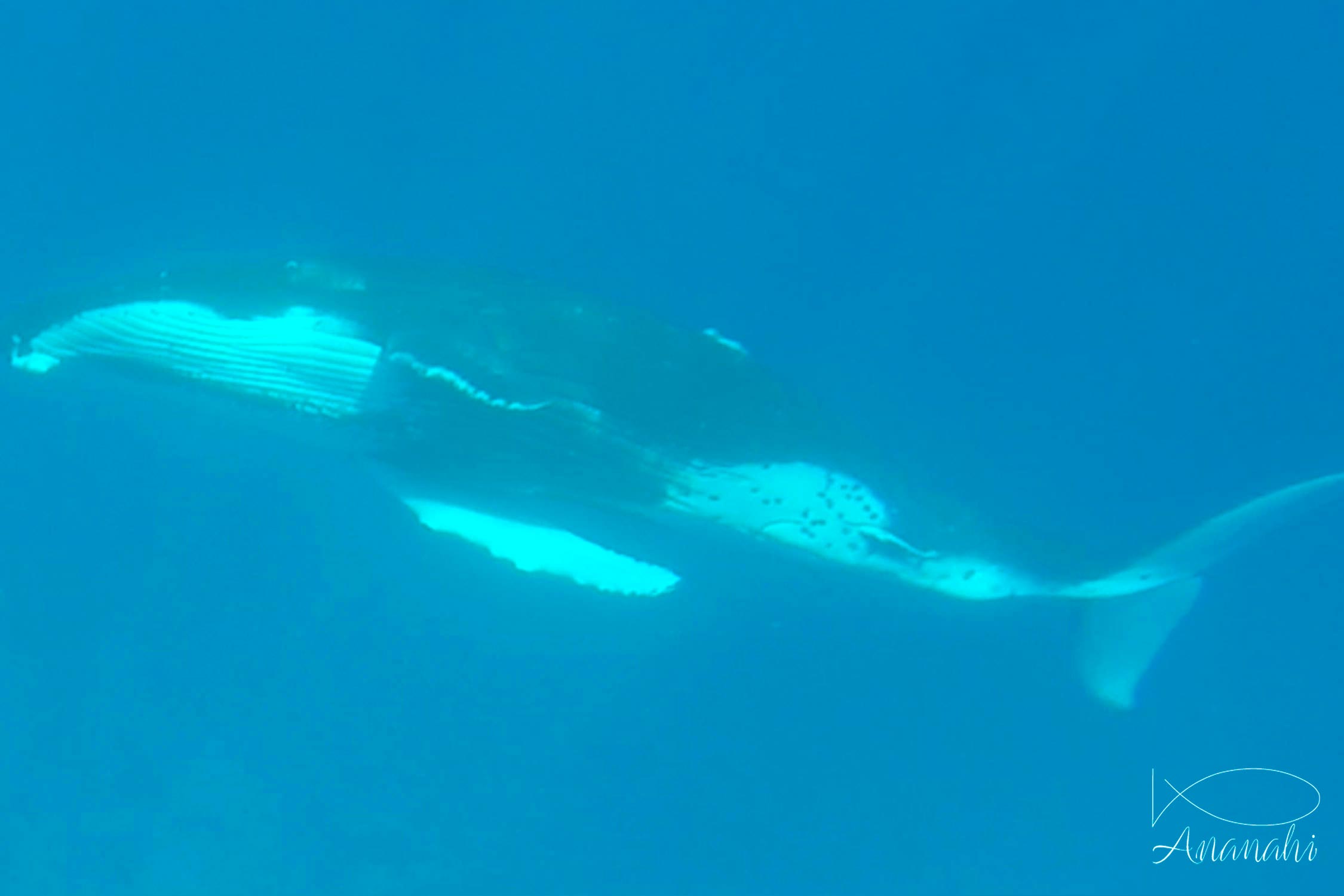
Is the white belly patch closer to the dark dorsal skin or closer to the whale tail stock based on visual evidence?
the dark dorsal skin

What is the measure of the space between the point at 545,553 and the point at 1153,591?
4829 mm

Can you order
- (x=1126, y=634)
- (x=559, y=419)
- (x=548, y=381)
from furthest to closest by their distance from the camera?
(x=1126, y=634)
(x=559, y=419)
(x=548, y=381)

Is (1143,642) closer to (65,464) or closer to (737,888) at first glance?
(737,888)

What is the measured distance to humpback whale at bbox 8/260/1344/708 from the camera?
6219 mm

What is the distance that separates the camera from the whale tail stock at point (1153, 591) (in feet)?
21.4

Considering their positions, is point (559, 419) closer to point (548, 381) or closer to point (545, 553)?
point (548, 381)

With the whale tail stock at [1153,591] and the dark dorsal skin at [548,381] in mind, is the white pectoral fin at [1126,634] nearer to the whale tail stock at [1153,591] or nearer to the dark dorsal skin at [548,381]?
the whale tail stock at [1153,591]

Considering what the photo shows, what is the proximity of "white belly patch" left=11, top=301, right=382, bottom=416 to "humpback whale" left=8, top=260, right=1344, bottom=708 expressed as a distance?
13 mm

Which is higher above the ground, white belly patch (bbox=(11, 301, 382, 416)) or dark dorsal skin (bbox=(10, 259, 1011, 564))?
dark dorsal skin (bbox=(10, 259, 1011, 564))

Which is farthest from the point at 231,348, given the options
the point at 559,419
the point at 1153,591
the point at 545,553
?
the point at 1153,591

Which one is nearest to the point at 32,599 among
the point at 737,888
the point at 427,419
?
the point at 427,419

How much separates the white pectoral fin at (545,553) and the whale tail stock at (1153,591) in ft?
10.8

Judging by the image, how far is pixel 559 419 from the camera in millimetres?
6516

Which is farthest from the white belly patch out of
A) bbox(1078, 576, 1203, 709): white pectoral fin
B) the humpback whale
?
bbox(1078, 576, 1203, 709): white pectoral fin
